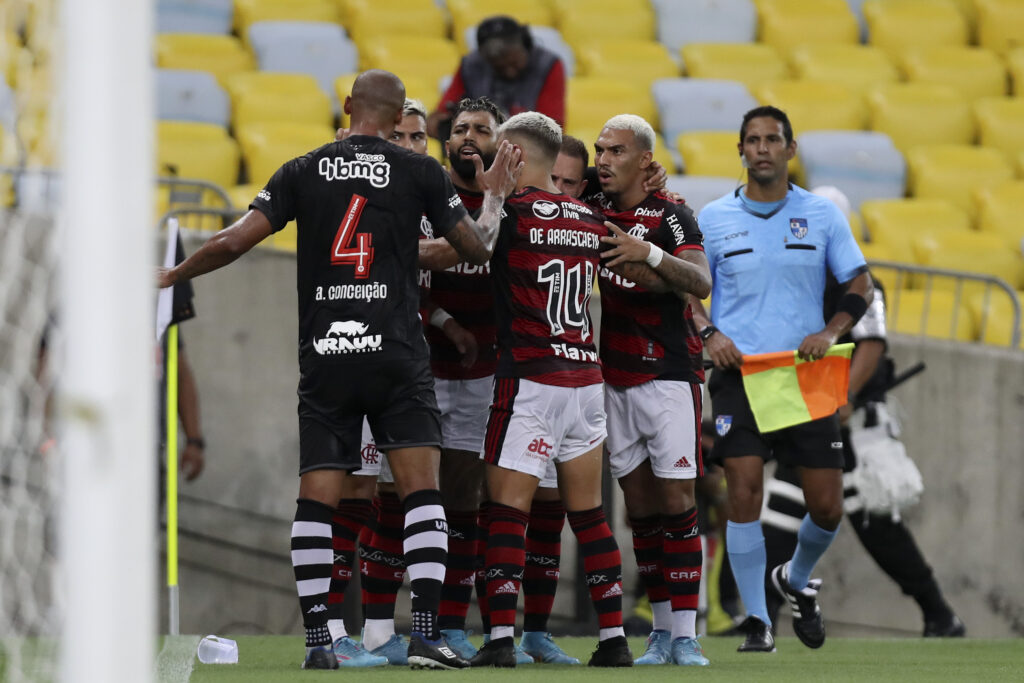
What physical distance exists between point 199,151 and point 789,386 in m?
5.12

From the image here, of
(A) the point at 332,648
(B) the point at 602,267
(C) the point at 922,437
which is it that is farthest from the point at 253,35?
(A) the point at 332,648

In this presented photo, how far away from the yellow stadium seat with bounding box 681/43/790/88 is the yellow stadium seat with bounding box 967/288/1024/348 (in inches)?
122

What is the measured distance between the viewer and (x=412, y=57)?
11.6m

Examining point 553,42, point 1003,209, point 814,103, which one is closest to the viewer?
point 1003,209

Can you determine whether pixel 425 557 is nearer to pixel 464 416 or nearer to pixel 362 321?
pixel 362 321

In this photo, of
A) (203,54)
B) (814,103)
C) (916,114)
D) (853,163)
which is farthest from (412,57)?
(916,114)

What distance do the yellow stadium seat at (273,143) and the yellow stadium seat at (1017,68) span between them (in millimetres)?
6010

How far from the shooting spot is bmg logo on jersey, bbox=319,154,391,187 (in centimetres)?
520

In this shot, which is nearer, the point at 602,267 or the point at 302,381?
the point at 302,381

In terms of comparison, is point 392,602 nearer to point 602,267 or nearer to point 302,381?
point 302,381

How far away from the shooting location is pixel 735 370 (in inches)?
267

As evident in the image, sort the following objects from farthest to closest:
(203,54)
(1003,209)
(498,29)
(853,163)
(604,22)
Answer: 1. (604,22)
2. (203,54)
3. (853,163)
4. (1003,209)
5. (498,29)

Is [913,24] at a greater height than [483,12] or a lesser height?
greater

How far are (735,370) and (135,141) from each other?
4687 millimetres
